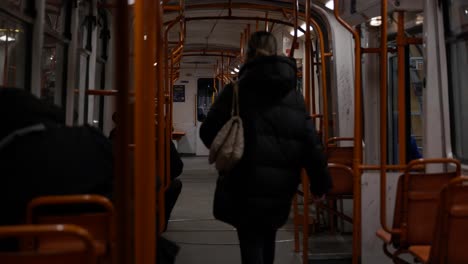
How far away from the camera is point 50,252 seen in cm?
152

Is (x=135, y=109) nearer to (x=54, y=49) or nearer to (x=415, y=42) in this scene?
(x=415, y=42)

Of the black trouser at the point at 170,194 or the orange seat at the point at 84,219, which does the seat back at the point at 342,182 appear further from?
the orange seat at the point at 84,219

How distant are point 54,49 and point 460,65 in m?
3.34

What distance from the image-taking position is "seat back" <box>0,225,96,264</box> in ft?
4.76

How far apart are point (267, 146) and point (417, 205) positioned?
0.91 metres

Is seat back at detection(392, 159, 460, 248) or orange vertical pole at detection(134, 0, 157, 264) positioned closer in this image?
orange vertical pole at detection(134, 0, 157, 264)

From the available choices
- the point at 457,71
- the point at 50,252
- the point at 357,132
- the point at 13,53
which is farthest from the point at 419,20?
the point at 50,252

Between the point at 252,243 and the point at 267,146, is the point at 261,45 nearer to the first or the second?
the point at 267,146

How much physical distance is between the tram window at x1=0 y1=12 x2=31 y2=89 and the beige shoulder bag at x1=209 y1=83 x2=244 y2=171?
1703 millimetres

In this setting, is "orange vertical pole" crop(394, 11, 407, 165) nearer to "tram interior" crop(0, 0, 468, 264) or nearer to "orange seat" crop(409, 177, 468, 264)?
"tram interior" crop(0, 0, 468, 264)

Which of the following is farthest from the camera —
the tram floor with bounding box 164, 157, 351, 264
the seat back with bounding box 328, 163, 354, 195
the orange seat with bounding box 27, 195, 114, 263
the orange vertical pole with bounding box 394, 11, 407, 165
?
the seat back with bounding box 328, 163, 354, 195

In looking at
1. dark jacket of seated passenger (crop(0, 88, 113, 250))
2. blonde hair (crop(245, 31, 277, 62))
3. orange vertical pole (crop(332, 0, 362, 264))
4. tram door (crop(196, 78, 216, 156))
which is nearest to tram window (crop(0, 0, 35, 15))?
dark jacket of seated passenger (crop(0, 88, 113, 250))

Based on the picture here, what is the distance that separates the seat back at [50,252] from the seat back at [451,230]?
1.59 metres

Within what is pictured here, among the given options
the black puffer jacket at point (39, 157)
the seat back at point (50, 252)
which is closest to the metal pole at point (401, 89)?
the black puffer jacket at point (39, 157)
